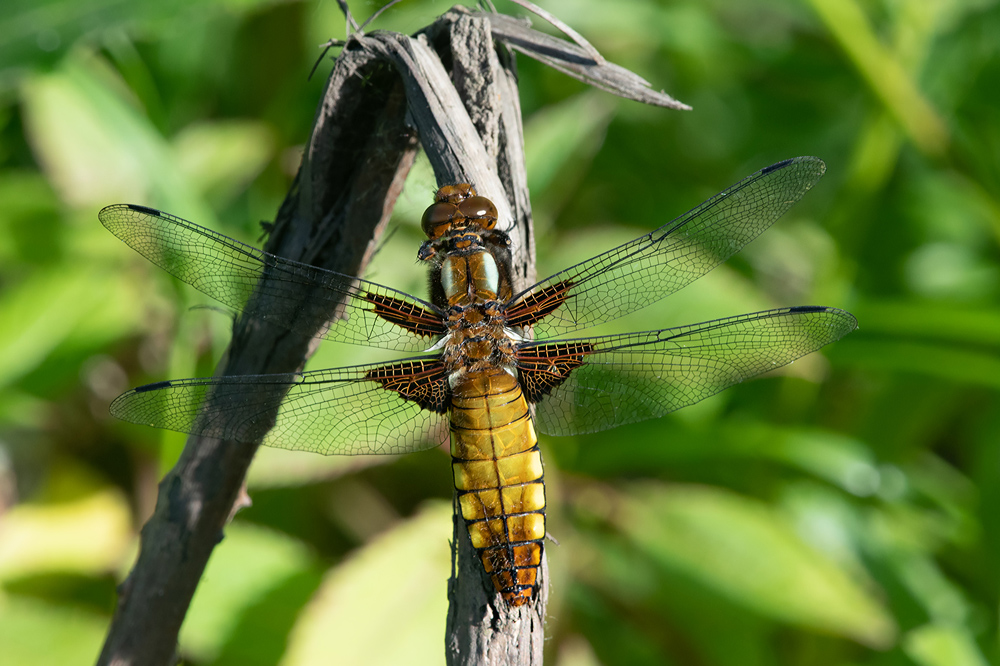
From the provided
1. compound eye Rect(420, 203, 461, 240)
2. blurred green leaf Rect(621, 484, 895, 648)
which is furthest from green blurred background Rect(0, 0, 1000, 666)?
compound eye Rect(420, 203, 461, 240)

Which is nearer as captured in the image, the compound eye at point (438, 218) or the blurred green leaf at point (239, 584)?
the compound eye at point (438, 218)

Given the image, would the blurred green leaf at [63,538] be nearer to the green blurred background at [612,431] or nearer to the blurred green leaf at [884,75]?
the green blurred background at [612,431]

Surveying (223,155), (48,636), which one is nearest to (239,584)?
(48,636)

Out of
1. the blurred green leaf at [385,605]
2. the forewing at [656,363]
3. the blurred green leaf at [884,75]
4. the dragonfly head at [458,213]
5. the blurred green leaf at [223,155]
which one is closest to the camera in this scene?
the dragonfly head at [458,213]

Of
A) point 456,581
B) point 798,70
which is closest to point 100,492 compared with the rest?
point 456,581

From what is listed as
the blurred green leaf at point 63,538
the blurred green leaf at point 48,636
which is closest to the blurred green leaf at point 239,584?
the blurred green leaf at point 48,636

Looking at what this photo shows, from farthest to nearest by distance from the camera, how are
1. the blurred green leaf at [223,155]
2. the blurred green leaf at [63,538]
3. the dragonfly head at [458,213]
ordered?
the blurred green leaf at [223,155] → the blurred green leaf at [63,538] → the dragonfly head at [458,213]

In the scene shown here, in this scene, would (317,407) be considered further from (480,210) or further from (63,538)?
(63,538)

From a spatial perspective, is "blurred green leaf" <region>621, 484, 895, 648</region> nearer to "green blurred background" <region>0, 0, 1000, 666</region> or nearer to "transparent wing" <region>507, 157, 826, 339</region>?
"green blurred background" <region>0, 0, 1000, 666</region>
